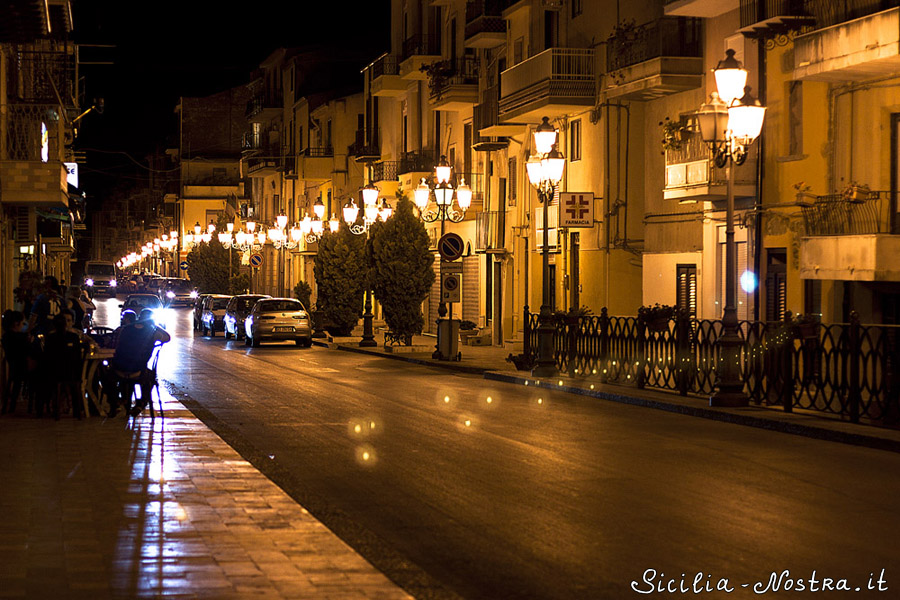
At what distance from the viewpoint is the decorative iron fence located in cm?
1681

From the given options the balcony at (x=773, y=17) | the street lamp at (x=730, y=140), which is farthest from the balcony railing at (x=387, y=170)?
the street lamp at (x=730, y=140)

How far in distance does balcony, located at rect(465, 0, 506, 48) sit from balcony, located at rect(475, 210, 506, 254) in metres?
5.49

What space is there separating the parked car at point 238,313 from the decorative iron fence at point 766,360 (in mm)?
20040

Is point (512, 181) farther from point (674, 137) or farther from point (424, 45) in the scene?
point (674, 137)

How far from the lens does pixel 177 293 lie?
3519 inches

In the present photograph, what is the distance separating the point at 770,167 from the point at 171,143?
372 feet

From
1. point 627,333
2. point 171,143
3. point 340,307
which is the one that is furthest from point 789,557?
point 171,143

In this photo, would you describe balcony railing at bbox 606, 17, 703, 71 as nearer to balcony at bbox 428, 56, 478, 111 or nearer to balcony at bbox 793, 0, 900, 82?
balcony at bbox 793, 0, 900, 82

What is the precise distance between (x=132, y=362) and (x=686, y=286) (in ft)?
52.7

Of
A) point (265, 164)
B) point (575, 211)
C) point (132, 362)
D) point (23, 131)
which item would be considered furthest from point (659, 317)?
point (265, 164)

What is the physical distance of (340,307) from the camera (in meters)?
44.7

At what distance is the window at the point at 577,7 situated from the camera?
1390 inches

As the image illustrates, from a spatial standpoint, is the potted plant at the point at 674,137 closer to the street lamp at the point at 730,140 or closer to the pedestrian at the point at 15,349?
the street lamp at the point at 730,140

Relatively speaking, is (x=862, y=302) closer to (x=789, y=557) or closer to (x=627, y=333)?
(x=627, y=333)
